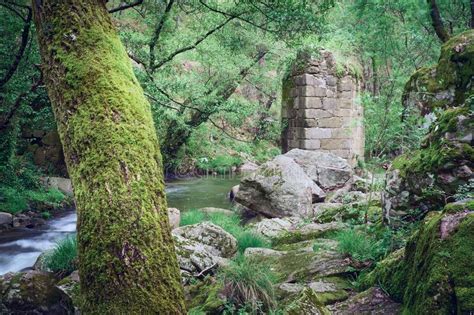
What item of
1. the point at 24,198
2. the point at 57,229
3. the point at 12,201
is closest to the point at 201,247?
the point at 57,229

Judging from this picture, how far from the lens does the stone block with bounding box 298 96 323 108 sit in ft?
40.1

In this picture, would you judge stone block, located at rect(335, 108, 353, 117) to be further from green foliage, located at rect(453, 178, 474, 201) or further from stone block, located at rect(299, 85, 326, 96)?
green foliage, located at rect(453, 178, 474, 201)

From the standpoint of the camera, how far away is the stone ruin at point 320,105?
12250mm

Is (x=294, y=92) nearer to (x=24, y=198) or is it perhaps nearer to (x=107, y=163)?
(x=24, y=198)

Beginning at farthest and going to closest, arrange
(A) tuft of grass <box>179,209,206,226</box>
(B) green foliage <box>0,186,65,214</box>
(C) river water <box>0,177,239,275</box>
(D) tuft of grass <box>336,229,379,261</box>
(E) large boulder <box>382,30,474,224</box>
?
(B) green foliage <box>0,186,65,214</box> → (A) tuft of grass <box>179,209,206,226</box> → (C) river water <box>0,177,239,275</box> → (D) tuft of grass <box>336,229,379,261</box> → (E) large boulder <box>382,30,474,224</box>

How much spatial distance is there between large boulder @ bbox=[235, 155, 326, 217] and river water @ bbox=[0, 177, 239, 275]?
207 centimetres

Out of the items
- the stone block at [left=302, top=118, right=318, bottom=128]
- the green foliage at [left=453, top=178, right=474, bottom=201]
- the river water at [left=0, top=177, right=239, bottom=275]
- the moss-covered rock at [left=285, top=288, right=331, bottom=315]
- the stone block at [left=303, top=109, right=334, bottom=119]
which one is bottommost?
the river water at [left=0, top=177, right=239, bottom=275]

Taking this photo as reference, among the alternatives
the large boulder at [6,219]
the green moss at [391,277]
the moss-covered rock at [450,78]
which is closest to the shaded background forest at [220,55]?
the moss-covered rock at [450,78]

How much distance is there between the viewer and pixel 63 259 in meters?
5.44

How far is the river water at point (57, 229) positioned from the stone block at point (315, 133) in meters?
2.70

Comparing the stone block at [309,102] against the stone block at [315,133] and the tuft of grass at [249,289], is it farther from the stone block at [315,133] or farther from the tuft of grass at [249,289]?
the tuft of grass at [249,289]

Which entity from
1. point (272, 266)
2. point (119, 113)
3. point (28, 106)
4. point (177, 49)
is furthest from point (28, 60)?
point (119, 113)

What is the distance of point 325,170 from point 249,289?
739 cm

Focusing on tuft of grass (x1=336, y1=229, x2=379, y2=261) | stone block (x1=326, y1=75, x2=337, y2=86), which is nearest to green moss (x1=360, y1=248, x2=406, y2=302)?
tuft of grass (x1=336, y1=229, x2=379, y2=261)
